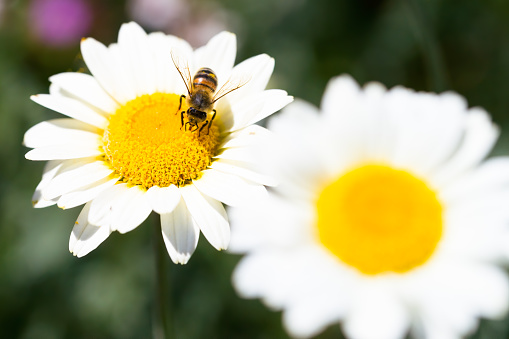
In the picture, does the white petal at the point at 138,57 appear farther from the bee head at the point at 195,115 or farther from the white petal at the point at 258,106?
the white petal at the point at 258,106

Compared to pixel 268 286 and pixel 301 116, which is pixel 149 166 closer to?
pixel 301 116

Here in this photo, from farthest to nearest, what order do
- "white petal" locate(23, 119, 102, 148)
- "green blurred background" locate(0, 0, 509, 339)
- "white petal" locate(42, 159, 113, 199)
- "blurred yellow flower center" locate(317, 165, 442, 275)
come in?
"green blurred background" locate(0, 0, 509, 339) < "white petal" locate(23, 119, 102, 148) < "white petal" locate(42, 159, 113, 199) < "blurred yellow flower center" locate(317, 165, 442, 275)

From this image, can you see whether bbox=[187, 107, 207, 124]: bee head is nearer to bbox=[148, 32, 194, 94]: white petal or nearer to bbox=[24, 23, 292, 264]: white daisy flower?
bbox=[24, 23, 292, 264]: white daisy flower

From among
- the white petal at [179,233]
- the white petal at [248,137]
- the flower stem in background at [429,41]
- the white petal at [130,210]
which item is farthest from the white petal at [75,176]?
the flower stem in background at [429,41]

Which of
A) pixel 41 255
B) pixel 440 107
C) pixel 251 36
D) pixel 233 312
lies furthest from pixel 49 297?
pixel 440 107

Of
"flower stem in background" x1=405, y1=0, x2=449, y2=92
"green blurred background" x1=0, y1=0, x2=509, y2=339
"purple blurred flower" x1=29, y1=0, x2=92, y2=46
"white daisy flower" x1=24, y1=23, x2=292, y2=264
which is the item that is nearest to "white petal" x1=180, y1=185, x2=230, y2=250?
"white daisy flower" x1=24, y1=23, x2=292, y2=264

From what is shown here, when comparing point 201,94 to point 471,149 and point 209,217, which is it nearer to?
point 209,217

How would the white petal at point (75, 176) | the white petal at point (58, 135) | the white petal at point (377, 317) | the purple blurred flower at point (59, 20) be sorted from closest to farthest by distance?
the white petal at point (377, 317) < the white petal at point (75, 176) < the white petal at point (58, 135) < the purple blurred flower at point (59, 20)
